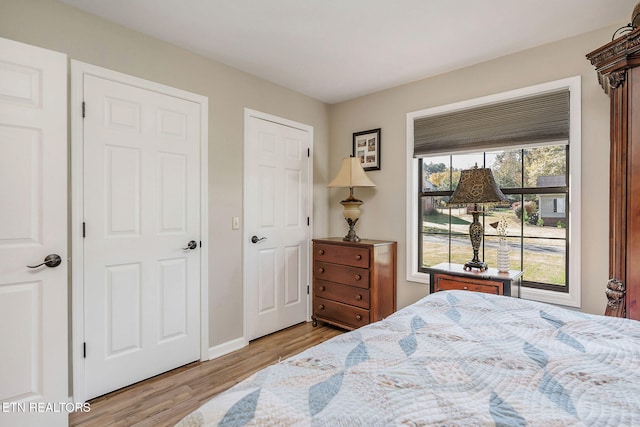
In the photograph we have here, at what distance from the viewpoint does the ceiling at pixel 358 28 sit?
1.97m

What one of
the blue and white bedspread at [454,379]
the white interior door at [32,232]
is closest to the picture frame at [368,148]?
the blue and white bedspread at [454,379]

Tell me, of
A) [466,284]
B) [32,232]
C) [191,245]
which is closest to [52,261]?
[32,232]

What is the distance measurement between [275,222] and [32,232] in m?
1.85

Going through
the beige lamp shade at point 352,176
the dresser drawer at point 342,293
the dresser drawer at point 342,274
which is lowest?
the dresser drawer at point 342,293

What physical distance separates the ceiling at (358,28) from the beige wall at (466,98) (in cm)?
13

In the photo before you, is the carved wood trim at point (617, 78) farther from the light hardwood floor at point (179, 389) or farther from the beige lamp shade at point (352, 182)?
the light hardwood floor at point (179, 389)

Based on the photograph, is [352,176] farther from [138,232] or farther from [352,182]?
[138,232]

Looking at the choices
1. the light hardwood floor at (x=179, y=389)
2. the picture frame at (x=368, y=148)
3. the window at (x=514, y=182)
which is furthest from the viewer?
the picture frame at (x=368, y=148)

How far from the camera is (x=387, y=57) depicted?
263 cm

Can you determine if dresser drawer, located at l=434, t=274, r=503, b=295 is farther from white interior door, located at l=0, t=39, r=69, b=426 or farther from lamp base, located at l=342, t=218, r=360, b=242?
white interior door, located at l=0, t=39, r=69, b=426

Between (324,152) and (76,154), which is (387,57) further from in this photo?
(76,154)

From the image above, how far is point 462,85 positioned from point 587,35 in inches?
33.7

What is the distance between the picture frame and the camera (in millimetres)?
3399

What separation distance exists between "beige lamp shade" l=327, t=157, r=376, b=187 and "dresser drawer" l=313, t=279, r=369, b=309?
1.00m
